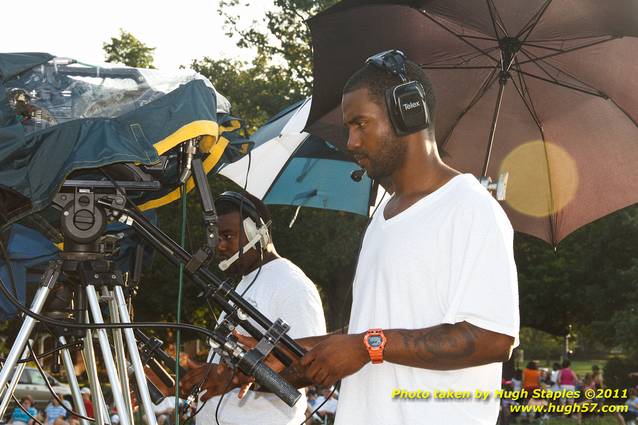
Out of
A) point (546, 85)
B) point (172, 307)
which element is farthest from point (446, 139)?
point (172, 307)

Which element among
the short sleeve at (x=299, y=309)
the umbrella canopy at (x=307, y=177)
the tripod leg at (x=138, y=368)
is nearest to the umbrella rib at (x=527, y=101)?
the umbrella canopy at (x=307, y=177)

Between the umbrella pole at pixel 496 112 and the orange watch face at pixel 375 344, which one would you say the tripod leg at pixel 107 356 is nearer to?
the orange watch face at pixel 375 344

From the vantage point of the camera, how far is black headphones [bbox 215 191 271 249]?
5.16 metres

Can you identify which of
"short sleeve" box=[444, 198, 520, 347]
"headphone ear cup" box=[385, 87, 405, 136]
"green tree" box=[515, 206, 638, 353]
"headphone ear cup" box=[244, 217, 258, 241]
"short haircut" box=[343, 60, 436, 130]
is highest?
"green tree" box=[515, 206, 638, 353]

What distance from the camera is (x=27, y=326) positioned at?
3469 millimetres

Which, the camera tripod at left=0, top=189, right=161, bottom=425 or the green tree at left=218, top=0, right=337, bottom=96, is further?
the green tree at left=218, top=0, right=337, bottom=96

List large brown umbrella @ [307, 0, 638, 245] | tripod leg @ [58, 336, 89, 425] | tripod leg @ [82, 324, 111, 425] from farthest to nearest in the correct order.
A: 1. large brown umbrella @ [307, 0, 638, 245]
2. tripod leg @ [58, 336, 89, 425]
3. tripod leg @ [82, 324, 111, 425]

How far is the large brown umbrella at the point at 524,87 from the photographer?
5.36 m

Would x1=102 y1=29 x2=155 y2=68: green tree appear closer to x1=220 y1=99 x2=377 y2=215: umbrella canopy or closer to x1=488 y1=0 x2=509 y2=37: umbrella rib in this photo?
x1=220 y1=99 x2=377 y2=215: umbrella canopy

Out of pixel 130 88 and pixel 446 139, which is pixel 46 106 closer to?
pixel 130 88

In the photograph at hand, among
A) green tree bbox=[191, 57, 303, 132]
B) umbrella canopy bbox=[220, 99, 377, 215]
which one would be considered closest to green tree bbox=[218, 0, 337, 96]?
green tree bbox=[191, 57, 303, 132]

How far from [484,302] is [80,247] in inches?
61.8

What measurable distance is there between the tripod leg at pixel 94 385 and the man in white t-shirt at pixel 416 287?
947 mm

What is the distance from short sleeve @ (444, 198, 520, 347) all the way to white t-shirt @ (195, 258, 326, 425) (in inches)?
76.7
